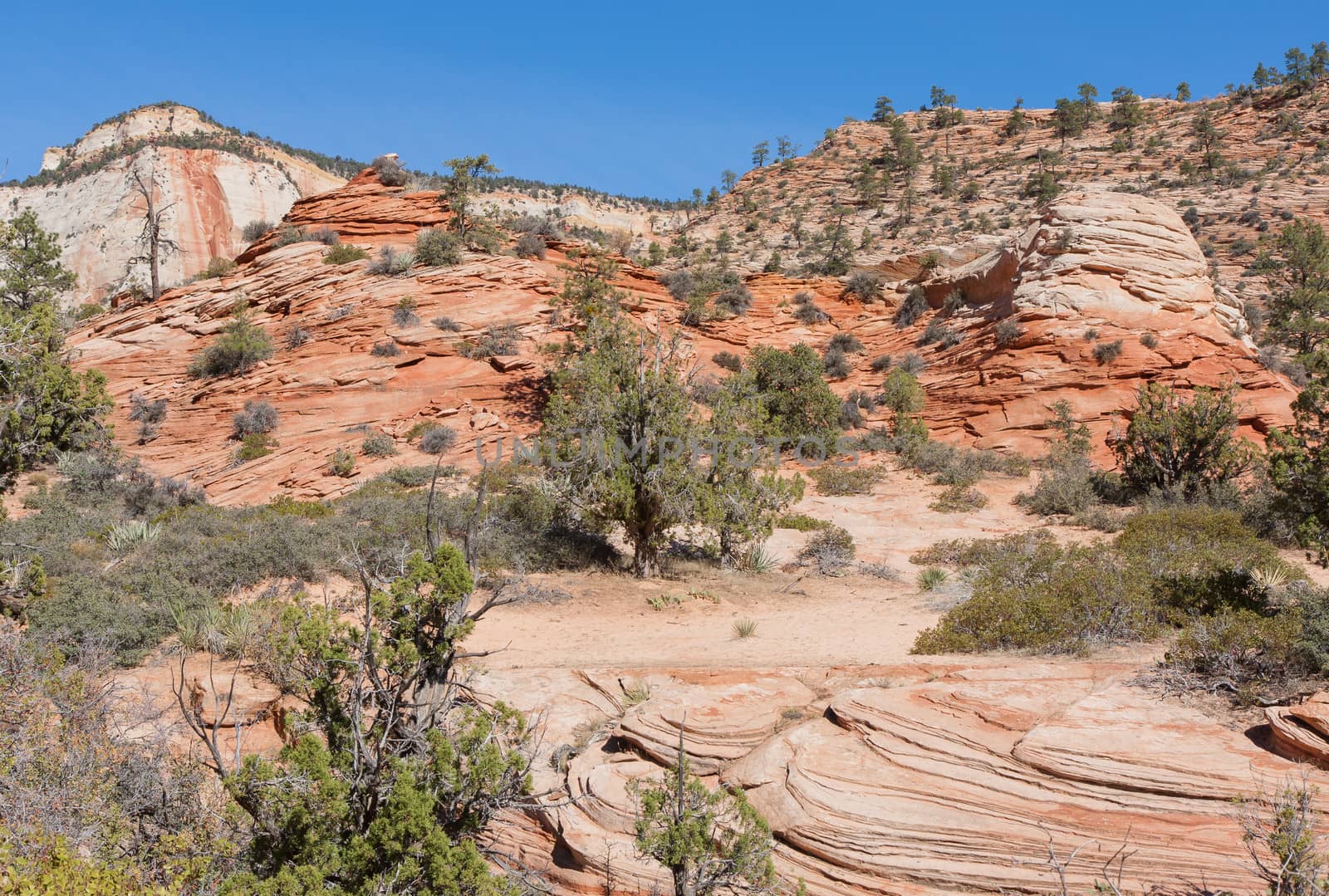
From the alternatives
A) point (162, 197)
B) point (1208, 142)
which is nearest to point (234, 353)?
point (162, 197)

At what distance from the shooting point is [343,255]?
26406 millimetres

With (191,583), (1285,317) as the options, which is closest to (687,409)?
(191,583)

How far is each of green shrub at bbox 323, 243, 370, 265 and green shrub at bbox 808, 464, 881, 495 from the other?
57.6 feet

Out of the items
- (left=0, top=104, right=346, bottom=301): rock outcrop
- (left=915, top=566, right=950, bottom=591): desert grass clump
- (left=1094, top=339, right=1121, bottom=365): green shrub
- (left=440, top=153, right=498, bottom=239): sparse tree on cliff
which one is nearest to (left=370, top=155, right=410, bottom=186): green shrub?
(left=440, top=153, right=498, bottom=239): sparse tree on cliff

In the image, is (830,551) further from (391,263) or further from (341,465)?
(391,263)

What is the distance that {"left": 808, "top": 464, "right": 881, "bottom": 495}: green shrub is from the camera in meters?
18.1

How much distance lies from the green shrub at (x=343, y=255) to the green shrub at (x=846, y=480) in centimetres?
1757

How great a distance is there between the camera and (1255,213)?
32.4 meters

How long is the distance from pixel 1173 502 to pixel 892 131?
42050 millimetres

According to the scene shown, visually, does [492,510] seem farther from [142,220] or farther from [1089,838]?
[142,220]

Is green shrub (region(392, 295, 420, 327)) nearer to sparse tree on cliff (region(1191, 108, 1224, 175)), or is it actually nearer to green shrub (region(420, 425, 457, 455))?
green shrub (region(420, 425, 457, 455))

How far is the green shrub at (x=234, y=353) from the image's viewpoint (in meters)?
21.8

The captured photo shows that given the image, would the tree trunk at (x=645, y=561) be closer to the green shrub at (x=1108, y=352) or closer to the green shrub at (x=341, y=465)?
the green shrub at (x=341, y=465)

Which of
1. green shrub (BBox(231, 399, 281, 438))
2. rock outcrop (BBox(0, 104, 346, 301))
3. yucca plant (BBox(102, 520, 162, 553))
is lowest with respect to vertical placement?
yucca plant (BBox(102, 520, 162, 553))
